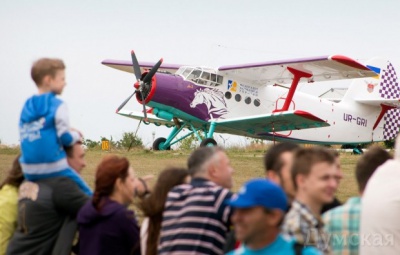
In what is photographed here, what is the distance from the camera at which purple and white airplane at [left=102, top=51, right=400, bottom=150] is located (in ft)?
72.7

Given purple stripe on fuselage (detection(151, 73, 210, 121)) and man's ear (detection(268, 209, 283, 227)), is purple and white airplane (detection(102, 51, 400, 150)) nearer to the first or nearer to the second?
purple stripe on fuselage (detection(151, 73, 210, 121))

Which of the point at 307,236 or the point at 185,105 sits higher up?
the point at 307,236

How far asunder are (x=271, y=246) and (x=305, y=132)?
24.8 m

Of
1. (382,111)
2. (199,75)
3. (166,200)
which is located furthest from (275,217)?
(382,111)

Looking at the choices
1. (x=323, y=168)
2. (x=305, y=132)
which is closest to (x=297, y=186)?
(x=323, y=168)

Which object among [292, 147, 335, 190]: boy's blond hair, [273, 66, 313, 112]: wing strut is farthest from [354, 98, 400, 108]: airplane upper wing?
[292, 147, 335, 190]: boy's blond hair

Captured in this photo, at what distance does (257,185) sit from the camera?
11.5 feet

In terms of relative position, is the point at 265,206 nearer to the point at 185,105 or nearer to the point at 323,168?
the point at 323,168

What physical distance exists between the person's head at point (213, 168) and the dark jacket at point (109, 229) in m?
0.64

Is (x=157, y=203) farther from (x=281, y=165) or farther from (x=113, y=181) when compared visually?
(x=281, y=165)

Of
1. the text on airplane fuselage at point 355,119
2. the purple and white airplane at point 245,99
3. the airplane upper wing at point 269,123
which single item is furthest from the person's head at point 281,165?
the text on airplane fuselage at point 355,119

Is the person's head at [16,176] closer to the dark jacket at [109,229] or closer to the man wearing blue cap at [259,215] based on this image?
the dark jacket at [109,229]

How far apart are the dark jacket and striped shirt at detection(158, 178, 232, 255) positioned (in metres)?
0.62

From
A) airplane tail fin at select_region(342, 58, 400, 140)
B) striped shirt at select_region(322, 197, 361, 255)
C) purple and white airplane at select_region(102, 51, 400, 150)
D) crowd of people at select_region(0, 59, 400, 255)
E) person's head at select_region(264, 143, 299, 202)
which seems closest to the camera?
crowd of people at select_region(0, 59, 400, 255)
